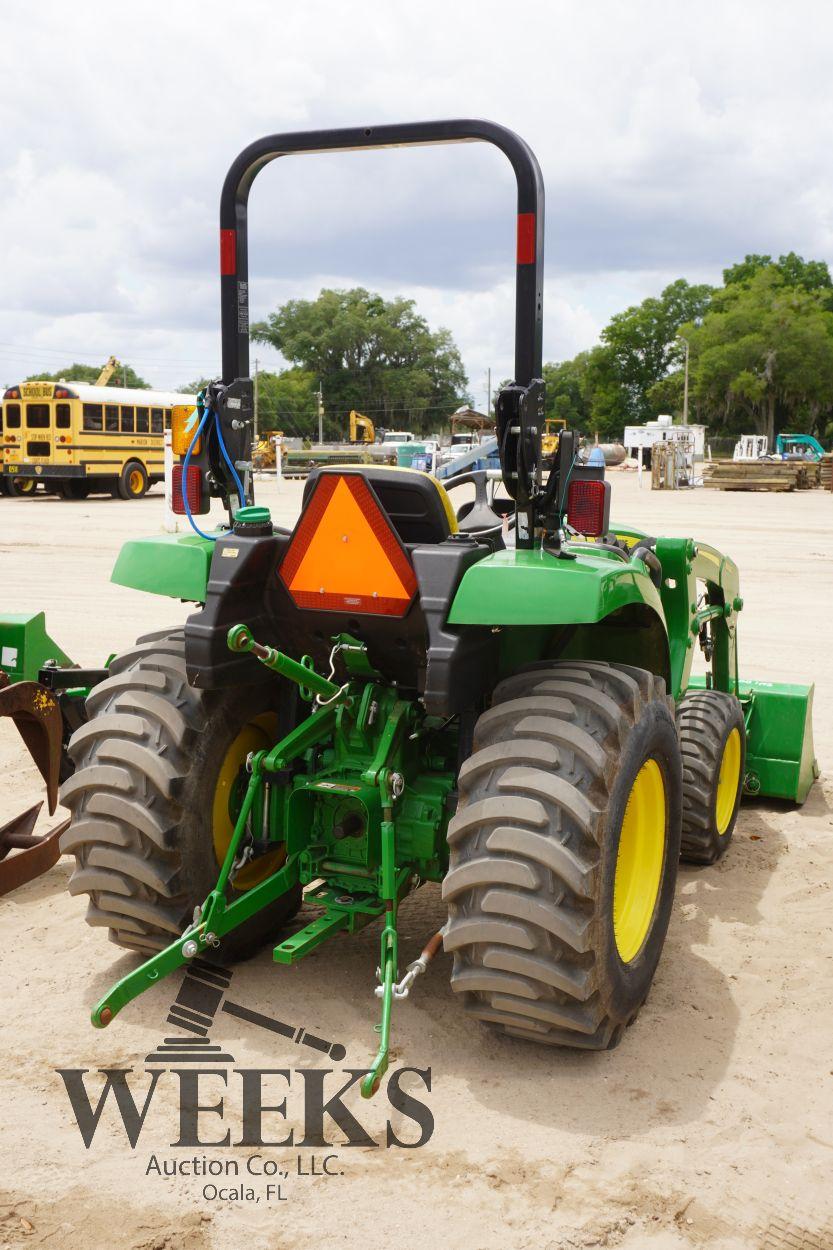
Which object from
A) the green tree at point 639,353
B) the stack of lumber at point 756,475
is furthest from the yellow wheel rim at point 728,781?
the green tree at point 639,353

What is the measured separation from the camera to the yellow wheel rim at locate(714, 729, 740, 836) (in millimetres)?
5078

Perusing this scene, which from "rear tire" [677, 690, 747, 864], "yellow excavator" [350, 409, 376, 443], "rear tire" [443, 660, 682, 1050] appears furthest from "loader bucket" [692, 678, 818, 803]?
"yellow excavator" [350, 409, 376, 443]

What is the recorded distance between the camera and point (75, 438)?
82.6 feet

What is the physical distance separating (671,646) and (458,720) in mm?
1561

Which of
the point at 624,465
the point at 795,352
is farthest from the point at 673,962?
the point at 795,352

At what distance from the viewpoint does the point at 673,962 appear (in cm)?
397

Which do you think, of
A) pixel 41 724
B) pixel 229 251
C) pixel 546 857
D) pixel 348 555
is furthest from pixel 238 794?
pixel 229 251

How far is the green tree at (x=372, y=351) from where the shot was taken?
5.27 metres

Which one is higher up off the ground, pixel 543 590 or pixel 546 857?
pixel 543 590

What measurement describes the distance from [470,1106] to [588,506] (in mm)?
1636

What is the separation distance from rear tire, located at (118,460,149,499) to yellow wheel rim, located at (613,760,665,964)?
23993mm

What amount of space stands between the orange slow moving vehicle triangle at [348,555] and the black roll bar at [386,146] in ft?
1.88

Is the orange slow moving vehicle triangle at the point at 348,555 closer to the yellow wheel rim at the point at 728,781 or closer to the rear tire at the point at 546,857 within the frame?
the rear tire at the point at 546,857

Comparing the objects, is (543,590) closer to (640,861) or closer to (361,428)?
(640,861)
